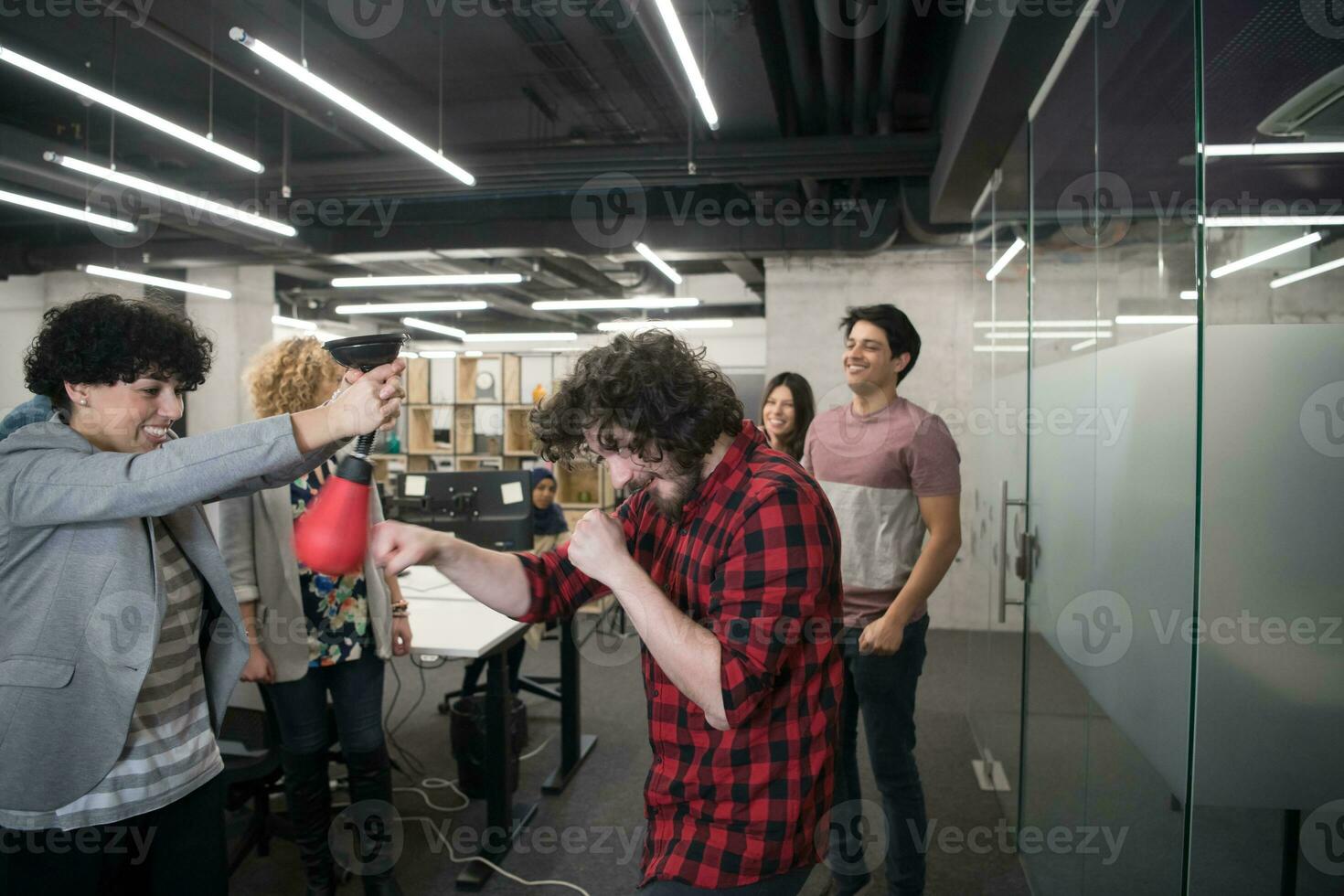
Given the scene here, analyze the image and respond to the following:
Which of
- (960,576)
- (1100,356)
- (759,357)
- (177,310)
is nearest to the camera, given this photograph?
(177,310)

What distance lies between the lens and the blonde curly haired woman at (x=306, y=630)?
2176mm

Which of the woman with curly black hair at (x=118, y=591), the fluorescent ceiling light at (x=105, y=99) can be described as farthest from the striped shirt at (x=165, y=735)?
the fluorescent ceiling light at (x=105, y=99)

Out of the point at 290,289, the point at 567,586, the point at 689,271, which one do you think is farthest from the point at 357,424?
the point at 290,289

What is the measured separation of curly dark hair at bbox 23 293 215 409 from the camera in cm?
136

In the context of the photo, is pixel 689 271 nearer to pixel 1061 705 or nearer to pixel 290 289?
pixel 290 289

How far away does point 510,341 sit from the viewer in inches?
585

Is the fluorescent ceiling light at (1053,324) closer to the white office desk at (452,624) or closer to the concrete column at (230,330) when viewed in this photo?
the white office desk at (452,624)

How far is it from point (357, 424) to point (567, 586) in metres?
0.47
